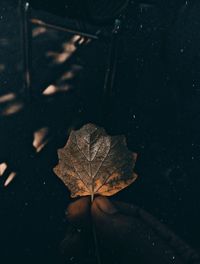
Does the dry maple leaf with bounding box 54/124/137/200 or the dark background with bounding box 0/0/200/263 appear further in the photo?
the dark background with bounding box 0/0/200/263

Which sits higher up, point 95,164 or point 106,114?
point 95,164

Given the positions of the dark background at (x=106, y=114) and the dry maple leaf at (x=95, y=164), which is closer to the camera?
the dry maple leaf at (x=95, y=164)

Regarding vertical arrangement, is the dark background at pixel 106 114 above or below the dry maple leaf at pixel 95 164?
below

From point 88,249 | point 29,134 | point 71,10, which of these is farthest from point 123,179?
point 29,134

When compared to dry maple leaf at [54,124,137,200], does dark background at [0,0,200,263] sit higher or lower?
lower
